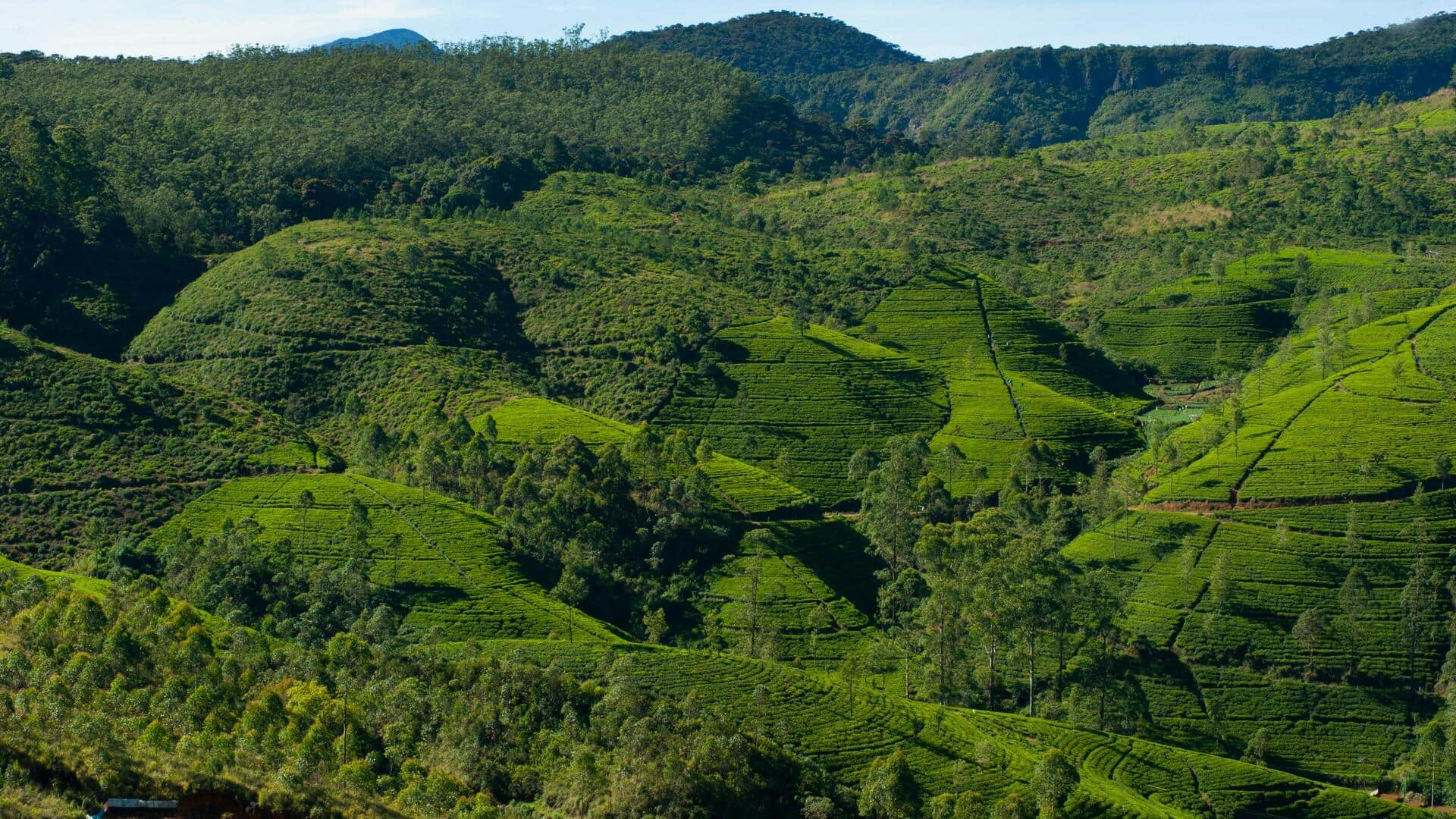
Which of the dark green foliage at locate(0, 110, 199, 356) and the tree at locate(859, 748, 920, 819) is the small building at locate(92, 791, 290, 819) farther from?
the dark green foliage at locate(0, 110, 199, 356)

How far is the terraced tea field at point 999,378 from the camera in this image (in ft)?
335

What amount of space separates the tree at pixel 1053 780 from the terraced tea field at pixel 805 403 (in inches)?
1624

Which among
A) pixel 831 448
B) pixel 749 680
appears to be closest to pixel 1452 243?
pixel 831 448

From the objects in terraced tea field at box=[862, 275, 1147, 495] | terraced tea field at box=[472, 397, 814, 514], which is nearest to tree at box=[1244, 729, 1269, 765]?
terraced tea field at box=[862, 275, 1147, 495]

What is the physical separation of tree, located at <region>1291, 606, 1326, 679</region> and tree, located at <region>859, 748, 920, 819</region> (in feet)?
93.2

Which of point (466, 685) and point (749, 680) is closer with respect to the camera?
point (466, 685)

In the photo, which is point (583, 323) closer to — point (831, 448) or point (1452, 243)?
point (831, 448)

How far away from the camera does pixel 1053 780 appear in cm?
5622

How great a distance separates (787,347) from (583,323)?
58.6 ft

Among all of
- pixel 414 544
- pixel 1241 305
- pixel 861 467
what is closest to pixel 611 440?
pixel 861 467

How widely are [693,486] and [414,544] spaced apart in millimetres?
17324

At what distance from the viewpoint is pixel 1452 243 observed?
474 feet

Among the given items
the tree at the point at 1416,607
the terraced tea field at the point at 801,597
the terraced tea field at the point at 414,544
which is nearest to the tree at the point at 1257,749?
the tree at the point at 1416,607

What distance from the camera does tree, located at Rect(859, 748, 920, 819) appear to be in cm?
5428
